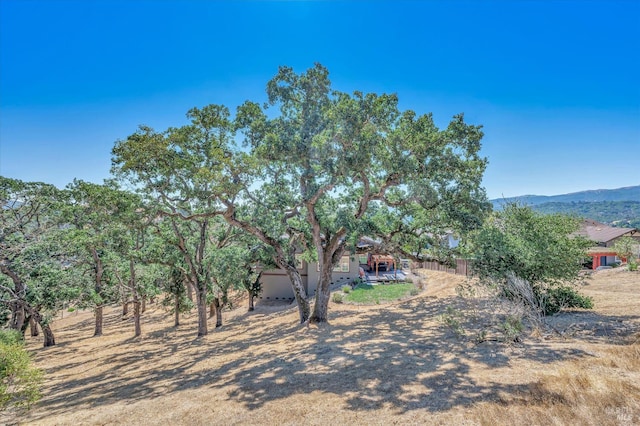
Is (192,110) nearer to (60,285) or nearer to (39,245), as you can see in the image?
(39,245)

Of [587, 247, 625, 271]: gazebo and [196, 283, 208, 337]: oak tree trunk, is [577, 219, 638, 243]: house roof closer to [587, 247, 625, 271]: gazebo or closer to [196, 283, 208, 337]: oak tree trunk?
[587, 247, 625, 271]: gazebo

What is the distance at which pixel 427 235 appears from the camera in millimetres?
13000

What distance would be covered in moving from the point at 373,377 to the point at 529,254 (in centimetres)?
612

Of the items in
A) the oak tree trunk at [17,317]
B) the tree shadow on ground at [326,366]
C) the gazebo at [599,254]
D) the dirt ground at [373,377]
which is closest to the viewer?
the dirt ground at [373,377]

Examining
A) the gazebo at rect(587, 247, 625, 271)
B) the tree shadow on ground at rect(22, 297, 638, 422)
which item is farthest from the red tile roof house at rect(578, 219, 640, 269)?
the tree shadow on ground at rect(22, 297, 638, 422)

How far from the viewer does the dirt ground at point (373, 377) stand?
5.07m

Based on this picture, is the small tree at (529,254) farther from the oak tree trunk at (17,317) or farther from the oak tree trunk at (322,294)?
the oak tree trunk at (17,317)

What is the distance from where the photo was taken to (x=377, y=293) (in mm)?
19359

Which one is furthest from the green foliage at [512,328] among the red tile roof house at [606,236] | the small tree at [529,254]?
the red tile roof house at [606,236]

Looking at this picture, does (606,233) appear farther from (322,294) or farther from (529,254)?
(322,294)

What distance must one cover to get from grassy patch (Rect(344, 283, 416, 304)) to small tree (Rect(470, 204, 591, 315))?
26.9 feet

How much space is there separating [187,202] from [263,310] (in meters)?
11.2

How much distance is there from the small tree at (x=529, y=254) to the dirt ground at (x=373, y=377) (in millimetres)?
1377

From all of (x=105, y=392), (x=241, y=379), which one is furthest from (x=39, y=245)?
(x=241, y=379)
